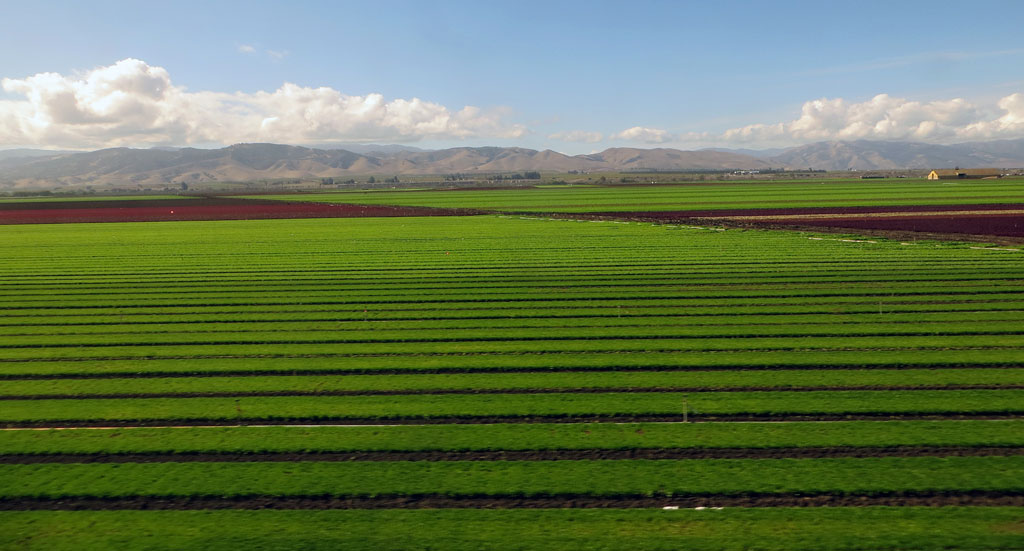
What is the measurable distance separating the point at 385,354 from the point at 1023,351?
651 inches

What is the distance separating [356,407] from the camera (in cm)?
1409

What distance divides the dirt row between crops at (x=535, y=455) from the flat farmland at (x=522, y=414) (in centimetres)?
5

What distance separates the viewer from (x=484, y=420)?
13.2 metres

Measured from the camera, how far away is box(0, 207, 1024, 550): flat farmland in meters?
9.39

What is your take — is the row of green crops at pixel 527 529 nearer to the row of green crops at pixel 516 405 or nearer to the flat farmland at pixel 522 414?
the flat farmland at pixel 522 414

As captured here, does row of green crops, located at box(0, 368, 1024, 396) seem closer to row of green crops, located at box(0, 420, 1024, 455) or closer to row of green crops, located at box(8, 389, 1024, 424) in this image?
row of green crops, located at box(8, 389, 1024, 424)

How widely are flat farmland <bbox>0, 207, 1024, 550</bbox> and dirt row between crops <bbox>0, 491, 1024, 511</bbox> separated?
0.15 ft

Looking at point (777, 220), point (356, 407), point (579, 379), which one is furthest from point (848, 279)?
point (777, 220)

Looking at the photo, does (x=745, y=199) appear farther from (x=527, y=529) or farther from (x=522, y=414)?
(x=527, y=529)

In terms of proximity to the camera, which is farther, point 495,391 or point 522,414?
point 495,391

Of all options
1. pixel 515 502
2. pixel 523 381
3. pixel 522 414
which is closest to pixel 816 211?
pixel 523 381

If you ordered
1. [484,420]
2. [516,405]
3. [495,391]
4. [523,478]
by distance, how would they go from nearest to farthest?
[523,478] < [484,420] < [516,405] < [495,391]

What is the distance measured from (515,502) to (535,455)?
1.63 metres

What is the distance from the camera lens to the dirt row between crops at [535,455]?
441 inches
